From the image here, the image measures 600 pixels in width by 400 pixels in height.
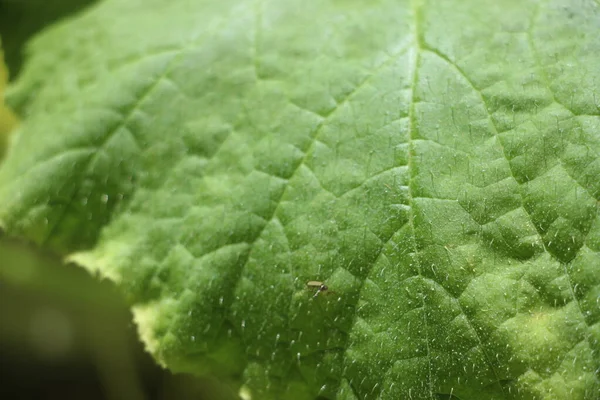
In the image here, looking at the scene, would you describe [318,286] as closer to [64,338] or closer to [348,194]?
[348,194]

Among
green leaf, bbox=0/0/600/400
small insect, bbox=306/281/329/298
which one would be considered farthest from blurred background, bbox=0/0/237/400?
small insect, bbox=306/281/329/298

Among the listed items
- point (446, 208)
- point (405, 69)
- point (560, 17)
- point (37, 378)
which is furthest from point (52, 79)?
point (37, 378)

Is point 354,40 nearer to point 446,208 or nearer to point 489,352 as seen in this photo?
point 446,208

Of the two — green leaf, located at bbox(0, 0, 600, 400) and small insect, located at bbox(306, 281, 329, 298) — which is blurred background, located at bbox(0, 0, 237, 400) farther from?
small insect, located at bbox(306, 281, 329, 298)

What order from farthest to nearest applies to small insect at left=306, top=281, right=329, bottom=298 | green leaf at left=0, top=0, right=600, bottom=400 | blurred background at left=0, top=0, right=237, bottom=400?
blurred background at left=0, top=0, right=237, bottom=400 < small insect at left=306, top=281, right=329, bottom=298 < green leaf at left=0, top=0, right=600, bottom=400

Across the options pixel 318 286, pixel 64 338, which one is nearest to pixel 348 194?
pixel 318 286

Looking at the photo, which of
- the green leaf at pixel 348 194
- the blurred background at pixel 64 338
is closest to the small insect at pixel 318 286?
the green leaf at pixel 348 194
